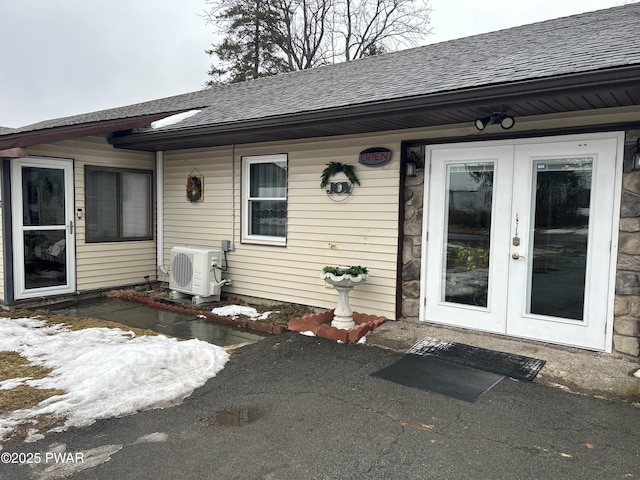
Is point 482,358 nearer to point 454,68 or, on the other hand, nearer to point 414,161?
point 414,161

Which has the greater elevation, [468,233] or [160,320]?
[468,233]

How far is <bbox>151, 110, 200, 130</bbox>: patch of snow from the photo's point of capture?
22.0 ft

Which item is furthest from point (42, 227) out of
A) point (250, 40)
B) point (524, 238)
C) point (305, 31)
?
point (305, 31)

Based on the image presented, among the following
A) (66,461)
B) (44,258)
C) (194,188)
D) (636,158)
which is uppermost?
(636,158)

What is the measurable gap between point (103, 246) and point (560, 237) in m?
6.27

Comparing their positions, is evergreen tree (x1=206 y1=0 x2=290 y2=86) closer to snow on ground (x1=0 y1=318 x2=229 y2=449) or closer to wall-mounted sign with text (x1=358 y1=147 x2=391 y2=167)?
wall-mounted sign with text (x1=358 y1=147 x2=391 y2=167)

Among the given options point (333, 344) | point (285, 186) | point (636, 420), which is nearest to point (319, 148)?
point (285, 186)

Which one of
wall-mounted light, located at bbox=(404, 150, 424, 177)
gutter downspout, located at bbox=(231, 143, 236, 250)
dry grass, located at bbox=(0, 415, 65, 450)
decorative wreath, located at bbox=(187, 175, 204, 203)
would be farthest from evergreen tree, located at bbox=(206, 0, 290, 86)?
dry grass, located at bbox=(0, 415, 65, 450)

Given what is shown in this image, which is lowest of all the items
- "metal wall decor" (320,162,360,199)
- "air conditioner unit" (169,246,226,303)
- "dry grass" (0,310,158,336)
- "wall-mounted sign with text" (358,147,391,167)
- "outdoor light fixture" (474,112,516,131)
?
"dry grass" (0,310,158,336)

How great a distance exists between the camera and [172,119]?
6.96 metres

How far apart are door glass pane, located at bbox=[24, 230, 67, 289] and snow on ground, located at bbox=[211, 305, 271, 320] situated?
243 cm

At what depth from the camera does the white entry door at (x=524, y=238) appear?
4.12 m

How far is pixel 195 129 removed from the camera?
599 cm

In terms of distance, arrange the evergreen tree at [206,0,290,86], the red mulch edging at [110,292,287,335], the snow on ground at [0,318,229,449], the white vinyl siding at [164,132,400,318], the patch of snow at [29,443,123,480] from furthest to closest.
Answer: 1. the evergreen tree at [206,0,290,86]
2. the white vinyl siding at [164,132,400,318]
3. the red mulch edging at [110,292,287,335]
4. the snow on ground at [0,318,229,449]
5. the patch of snow at [29,443,123,480]
